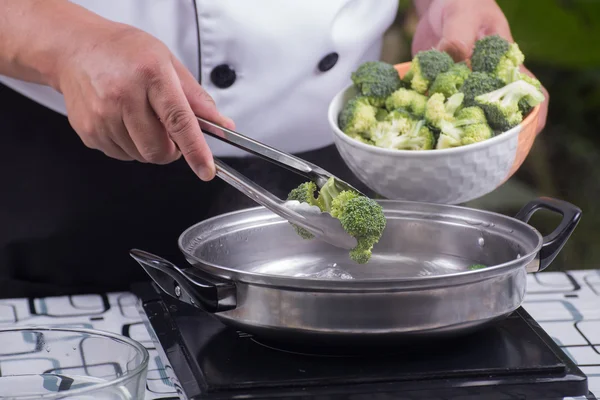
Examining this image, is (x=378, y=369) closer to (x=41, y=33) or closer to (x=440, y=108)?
(x=440, y=108)

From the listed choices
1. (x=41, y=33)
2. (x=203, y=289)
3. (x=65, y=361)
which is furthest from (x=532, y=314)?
(x=41, y=33)

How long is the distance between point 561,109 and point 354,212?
192cm

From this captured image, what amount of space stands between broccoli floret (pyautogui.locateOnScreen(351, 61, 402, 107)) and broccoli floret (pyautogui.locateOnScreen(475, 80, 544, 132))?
Result: 4.9 inches

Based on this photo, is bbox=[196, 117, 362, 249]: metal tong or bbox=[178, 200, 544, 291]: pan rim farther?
bbox=[196, 117, 362, 249]: metal tong

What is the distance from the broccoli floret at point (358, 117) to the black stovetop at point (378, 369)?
33cm

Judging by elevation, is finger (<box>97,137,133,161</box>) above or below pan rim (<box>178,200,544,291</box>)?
above

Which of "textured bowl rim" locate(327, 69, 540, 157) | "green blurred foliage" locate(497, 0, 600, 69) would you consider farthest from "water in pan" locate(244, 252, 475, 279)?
"green blurred foliage" locate(497, 0, 600, 69)

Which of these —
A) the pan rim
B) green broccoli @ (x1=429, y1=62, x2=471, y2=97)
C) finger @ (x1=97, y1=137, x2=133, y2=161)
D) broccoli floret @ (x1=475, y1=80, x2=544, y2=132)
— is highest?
green broccoli @ (x1=429, y1=62, x2=471, y2=97)

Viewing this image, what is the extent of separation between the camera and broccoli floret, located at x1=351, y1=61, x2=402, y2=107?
1110mm

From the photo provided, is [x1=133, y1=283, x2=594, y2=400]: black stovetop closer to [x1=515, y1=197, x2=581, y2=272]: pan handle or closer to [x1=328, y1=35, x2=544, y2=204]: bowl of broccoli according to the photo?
[x1=515, y1=197, x2=581, y2=272]: pan handle

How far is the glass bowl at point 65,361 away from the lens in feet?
2.45

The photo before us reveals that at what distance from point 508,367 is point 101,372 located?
15.0 inches

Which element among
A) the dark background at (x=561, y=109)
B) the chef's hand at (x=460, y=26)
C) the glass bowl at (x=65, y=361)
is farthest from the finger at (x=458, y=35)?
the dark background at (x=561, y=109)

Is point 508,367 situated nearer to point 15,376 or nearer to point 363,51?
point 15,376
